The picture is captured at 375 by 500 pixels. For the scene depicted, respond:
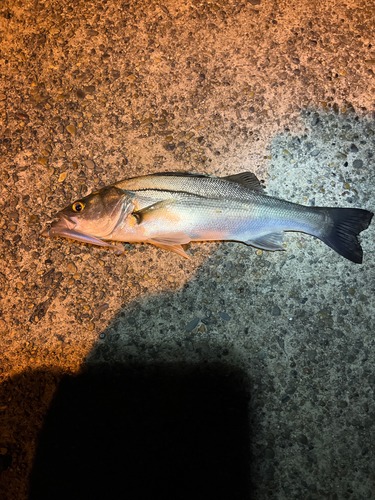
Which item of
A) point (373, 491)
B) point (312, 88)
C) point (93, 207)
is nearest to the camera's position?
point (93, 207)

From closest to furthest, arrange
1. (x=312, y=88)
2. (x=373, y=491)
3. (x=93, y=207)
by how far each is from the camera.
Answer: (x=93, y=207) < (x=373, y=491) < (x=312, y=88)

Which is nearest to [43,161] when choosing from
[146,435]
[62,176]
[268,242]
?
[62,176]

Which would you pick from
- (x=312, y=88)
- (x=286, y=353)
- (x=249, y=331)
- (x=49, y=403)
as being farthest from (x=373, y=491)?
(x=312, y=88)

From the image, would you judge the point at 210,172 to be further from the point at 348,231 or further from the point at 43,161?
the point at 43,161

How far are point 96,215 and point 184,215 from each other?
669 millimetres

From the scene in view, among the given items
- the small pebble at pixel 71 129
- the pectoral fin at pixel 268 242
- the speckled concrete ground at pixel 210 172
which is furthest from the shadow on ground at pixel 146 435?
the small pebble at pixel 71 129

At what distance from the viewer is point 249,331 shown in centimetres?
257

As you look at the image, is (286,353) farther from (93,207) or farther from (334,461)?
(93,207)

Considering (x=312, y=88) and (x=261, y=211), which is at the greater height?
(x=312, y=88)

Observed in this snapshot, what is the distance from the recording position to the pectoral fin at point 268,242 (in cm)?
246

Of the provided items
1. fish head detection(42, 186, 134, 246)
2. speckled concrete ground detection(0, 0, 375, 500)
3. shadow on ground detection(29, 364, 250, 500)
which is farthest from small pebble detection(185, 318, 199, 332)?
fish head detection(42, 186, 134, 246)

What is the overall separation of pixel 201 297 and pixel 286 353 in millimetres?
871

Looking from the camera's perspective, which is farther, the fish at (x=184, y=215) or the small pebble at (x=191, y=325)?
the small pebble at (x=191, y=325)

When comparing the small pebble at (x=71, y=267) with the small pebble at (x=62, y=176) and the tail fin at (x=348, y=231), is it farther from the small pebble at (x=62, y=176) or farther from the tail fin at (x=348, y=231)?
the tail fin at (x=348, y=231)
